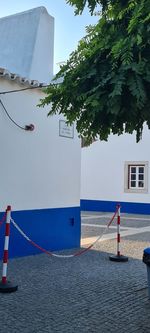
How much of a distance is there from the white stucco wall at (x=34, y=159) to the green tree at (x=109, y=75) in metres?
3.88

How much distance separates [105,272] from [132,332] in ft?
9.89

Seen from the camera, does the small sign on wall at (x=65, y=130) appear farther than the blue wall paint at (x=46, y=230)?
Yes

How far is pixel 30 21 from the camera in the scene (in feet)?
38.8

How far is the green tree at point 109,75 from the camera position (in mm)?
4020

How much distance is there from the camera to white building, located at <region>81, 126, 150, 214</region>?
70.3 ft

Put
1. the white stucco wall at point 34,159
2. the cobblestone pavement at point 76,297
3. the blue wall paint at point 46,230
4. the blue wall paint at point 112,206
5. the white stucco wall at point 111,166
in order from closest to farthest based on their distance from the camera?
the cobblestone pavement at point 76,297 → the white stucco wall at point 34,159 → the blue wall paint at point 46,230 → the blue wall paint at point 112,206 → the white stucco wall at point 111,166

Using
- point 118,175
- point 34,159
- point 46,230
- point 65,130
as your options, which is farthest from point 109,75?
point 118,175

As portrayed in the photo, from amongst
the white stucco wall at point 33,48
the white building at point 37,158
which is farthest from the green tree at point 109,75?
the white stucco wall at point 33,48

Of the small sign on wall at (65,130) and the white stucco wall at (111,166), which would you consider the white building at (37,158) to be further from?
the white stucco wall at (111,166)

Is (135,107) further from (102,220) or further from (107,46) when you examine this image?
(102,220)

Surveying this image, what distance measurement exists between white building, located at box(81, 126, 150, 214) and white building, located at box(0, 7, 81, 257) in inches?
406

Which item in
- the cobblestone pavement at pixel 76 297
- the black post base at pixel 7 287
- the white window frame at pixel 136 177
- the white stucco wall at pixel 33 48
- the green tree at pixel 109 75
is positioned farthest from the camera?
the white window frame at pixel 136 177

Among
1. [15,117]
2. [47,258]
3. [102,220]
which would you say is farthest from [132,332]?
[102,220]

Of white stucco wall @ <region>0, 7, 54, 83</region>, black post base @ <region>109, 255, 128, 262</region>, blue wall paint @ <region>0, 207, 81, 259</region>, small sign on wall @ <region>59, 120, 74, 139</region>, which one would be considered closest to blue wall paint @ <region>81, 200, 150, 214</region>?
blue wall paint @ <region>0, 207, 81, 259</region>
